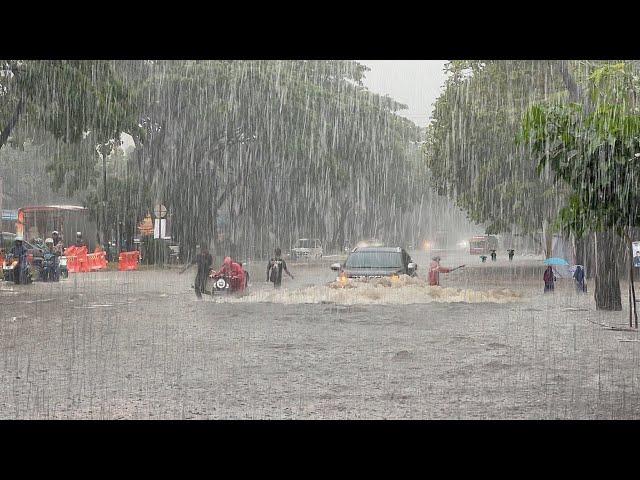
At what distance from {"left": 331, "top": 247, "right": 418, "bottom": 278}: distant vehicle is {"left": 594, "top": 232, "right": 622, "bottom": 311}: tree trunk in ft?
17.8

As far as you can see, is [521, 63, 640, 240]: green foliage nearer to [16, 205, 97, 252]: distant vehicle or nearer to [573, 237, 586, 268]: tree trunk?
[573, 237, 586, 268]: tree trunk

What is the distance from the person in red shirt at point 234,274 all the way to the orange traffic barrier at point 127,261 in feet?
43.9

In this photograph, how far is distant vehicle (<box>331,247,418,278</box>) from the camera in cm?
2136

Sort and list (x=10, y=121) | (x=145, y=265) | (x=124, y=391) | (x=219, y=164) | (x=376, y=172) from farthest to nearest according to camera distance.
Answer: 1. (x=376, y=172)
2. (x=219, y=164)
3. (x=145, y=265)
4. (x=10, y=121)
5. (x=124, y=391)

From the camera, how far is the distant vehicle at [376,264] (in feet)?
70.1

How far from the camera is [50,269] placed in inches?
1038

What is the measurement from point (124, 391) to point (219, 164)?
3365 centimetres

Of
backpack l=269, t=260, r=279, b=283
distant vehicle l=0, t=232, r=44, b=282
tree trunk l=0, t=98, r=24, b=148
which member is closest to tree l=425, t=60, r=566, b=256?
backpack l=269, t=260, r=279, b=283

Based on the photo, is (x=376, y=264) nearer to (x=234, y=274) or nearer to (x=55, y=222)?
A: (x=234, y=274)

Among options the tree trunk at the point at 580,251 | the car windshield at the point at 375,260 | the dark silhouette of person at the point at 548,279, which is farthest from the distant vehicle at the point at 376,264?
the tree trunk at the point at 580,251

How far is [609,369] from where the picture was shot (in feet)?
33.6

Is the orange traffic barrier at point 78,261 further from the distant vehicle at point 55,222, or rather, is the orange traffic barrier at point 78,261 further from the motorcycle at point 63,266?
the distant vehicle at point 55,222

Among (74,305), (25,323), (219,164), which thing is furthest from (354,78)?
(25,323)

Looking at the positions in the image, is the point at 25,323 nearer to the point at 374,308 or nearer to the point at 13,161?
the point at 374,308
